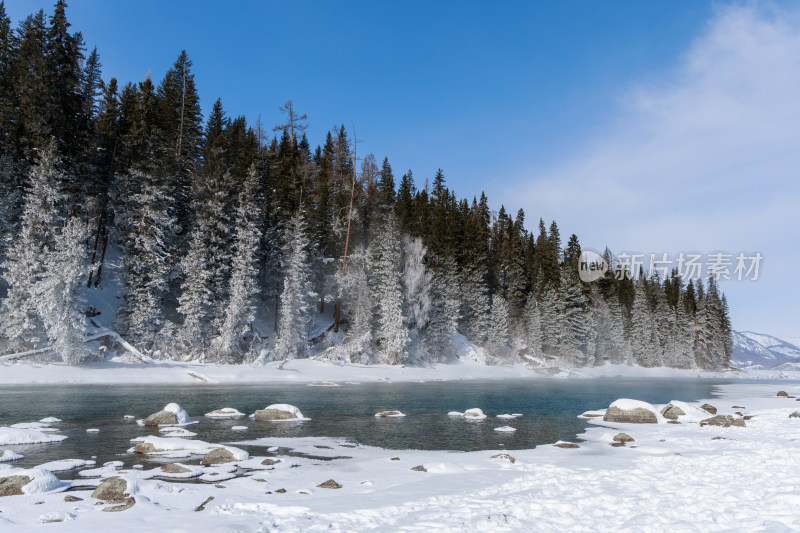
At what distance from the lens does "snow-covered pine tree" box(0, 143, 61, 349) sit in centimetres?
3419

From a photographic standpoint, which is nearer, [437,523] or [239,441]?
[437,523]

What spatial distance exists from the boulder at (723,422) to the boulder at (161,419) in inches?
895

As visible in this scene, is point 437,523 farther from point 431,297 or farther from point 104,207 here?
point 431,297

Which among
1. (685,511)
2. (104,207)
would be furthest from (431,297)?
(685,511)

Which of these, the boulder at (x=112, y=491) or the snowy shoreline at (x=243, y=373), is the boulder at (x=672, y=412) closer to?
the boulder at (x=112, y=491)

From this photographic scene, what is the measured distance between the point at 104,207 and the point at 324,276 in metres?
23.7

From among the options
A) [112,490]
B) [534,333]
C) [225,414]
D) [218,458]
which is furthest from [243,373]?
[534,333]

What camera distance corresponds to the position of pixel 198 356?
4328cm

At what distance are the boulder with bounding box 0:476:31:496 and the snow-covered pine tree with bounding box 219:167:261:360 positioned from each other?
34200 mm

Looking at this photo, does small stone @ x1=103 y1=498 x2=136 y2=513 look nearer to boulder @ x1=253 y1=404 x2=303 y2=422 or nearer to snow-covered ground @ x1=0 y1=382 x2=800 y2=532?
snow-covered ground @ x1=0 y1=382 x2=800 y2=532

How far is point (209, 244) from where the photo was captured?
45.8 meters

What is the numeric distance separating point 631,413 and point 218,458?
19.2 m

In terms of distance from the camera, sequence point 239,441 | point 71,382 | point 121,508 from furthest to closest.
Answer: point 71,382 < point 239,441 < point 121,508

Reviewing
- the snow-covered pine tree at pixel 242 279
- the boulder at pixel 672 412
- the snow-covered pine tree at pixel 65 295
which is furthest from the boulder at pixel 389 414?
the snow-covered pine tree at pixel 65 295
